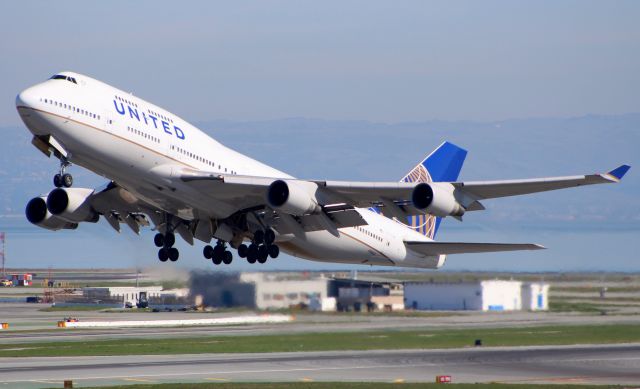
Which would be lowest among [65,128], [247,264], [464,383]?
[464,383]

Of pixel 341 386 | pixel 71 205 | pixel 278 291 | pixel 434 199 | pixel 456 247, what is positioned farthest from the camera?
pixel 456 247

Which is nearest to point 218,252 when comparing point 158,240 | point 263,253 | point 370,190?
point 158,240

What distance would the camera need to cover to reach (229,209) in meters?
43.7

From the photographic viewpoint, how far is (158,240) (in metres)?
47.1

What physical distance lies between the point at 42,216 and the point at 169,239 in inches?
221

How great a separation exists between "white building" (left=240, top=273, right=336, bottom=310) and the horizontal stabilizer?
187 inches

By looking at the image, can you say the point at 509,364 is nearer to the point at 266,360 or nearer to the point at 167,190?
the point at 266,360

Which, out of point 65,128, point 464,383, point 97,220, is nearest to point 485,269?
point 464,383

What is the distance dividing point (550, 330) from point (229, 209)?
2435cm

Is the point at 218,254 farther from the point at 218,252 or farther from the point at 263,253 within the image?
the point at 263,253

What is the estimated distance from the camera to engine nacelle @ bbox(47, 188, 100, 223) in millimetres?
45219

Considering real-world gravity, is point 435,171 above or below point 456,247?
above

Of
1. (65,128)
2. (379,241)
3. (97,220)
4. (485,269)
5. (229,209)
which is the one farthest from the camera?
(485,269)

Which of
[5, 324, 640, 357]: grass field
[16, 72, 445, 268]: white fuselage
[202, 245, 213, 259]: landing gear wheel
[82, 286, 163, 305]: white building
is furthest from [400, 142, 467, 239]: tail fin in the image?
[82, 286, 163, 305]: white building
